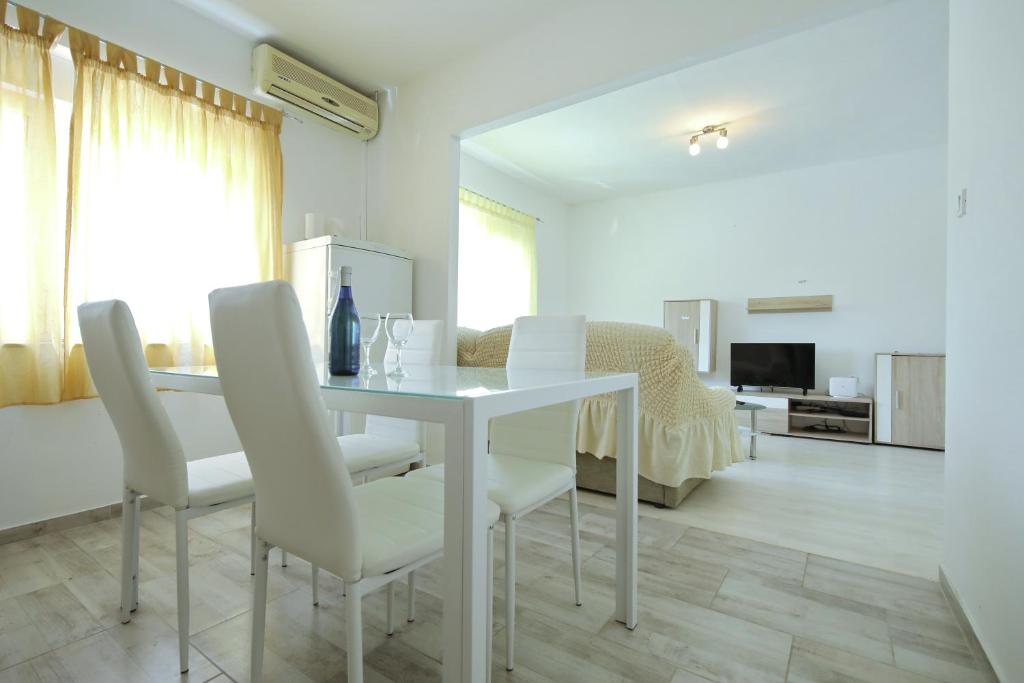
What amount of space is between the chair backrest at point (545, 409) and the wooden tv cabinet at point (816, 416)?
349 cm

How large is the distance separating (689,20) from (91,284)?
10.2 ft

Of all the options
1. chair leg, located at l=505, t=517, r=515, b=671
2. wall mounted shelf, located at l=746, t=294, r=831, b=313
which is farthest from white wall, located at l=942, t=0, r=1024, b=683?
wall mounted shelf, located at l=746, t=294, r=831, b=313

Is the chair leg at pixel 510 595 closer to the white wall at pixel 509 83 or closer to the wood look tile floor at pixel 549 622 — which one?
the wood look tile floor at pixel 549 622

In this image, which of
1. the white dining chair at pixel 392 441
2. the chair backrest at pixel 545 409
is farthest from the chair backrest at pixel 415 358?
the chair backrest at pixel 545 409

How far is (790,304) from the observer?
512 centimetres

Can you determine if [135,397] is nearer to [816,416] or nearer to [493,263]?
[493,263]

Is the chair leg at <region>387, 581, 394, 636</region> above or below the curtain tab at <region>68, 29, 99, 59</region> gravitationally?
below

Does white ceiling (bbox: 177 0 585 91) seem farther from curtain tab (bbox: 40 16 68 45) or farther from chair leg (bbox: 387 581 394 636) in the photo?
chair leg (bbox: 387 581 394 636)

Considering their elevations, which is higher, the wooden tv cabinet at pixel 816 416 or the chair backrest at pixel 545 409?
the chair backrest at pixel 545 409

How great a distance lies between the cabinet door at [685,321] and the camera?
554 cm

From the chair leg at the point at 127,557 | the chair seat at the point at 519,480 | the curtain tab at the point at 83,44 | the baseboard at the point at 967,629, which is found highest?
the curtain tab at the point at 83,44

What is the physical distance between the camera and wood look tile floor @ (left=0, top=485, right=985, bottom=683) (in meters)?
1.25

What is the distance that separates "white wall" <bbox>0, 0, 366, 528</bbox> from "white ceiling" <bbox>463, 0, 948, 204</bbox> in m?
2.10

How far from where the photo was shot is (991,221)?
4.33 feet
